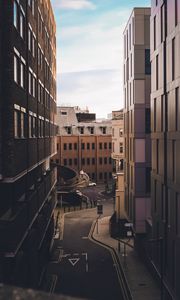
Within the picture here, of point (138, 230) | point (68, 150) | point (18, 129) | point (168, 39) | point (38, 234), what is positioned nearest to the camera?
point (18, 129)

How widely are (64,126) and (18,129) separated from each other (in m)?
77.4

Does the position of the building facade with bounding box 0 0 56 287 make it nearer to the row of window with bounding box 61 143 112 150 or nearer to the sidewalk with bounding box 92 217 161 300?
the sidewalk with bounding box 92 217 161 300

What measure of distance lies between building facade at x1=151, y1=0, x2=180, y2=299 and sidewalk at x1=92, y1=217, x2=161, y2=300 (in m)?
2.13

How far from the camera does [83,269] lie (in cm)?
3372

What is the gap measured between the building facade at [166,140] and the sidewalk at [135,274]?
6.99ft

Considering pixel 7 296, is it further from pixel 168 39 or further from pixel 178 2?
pixel 168 39

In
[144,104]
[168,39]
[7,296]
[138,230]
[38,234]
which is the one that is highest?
[168,39]

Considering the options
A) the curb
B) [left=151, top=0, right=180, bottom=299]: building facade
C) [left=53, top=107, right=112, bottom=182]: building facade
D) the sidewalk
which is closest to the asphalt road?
the curb

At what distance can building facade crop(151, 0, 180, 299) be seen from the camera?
20922mm

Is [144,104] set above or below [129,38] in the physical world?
below

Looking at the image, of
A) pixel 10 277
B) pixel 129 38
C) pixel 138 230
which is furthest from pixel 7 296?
pixel 129 38

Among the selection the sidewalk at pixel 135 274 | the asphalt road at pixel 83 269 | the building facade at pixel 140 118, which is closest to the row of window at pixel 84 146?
the asphalt road at pixel 83 269

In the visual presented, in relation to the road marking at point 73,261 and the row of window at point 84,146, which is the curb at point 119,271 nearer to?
the road marking at point 73,261

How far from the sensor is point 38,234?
1055 inches
